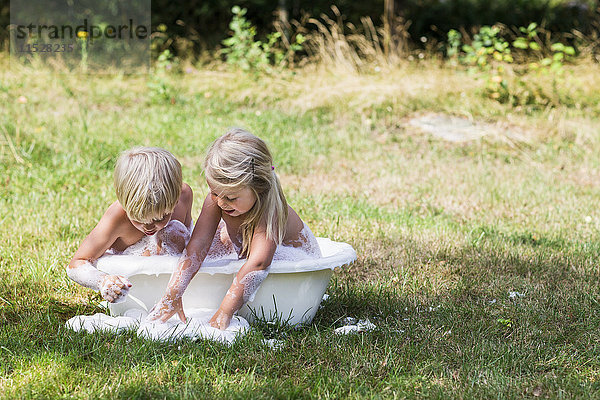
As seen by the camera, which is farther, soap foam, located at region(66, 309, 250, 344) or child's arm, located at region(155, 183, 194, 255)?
child's arm, located at region(155, 183, 194, 255)

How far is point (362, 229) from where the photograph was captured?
347 centimetres

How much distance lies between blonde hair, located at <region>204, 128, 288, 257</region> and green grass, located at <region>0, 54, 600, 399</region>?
1.26 feet

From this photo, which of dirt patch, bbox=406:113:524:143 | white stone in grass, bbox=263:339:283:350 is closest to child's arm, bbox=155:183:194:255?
white stone in grass, bbox=263:339:283:350

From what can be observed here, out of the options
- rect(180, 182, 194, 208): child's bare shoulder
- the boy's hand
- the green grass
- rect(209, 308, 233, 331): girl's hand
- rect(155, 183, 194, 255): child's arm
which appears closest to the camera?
the green grass

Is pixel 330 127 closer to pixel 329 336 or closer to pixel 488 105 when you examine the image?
pixel 488 105

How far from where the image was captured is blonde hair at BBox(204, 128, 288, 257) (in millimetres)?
2143

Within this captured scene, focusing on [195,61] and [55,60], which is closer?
[55,60]

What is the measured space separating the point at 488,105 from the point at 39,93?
4646 millimetres

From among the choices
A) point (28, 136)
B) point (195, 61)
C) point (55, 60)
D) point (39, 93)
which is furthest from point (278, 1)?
point (28, 136)

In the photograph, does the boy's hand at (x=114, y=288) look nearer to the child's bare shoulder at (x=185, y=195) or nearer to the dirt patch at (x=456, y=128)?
the child's bare shoulder at (x=185, y=195)

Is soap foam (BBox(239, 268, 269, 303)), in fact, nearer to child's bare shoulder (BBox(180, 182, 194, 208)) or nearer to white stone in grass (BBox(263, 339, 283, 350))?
white stone in grass (BBox(263, 339, 283, 350))

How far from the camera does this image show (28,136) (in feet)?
15.8

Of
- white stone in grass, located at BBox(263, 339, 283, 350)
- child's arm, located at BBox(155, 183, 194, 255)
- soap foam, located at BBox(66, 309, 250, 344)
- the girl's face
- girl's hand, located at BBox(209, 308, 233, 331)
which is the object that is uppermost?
the girl's face

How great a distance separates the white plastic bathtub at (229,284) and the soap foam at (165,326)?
0.16 ft
